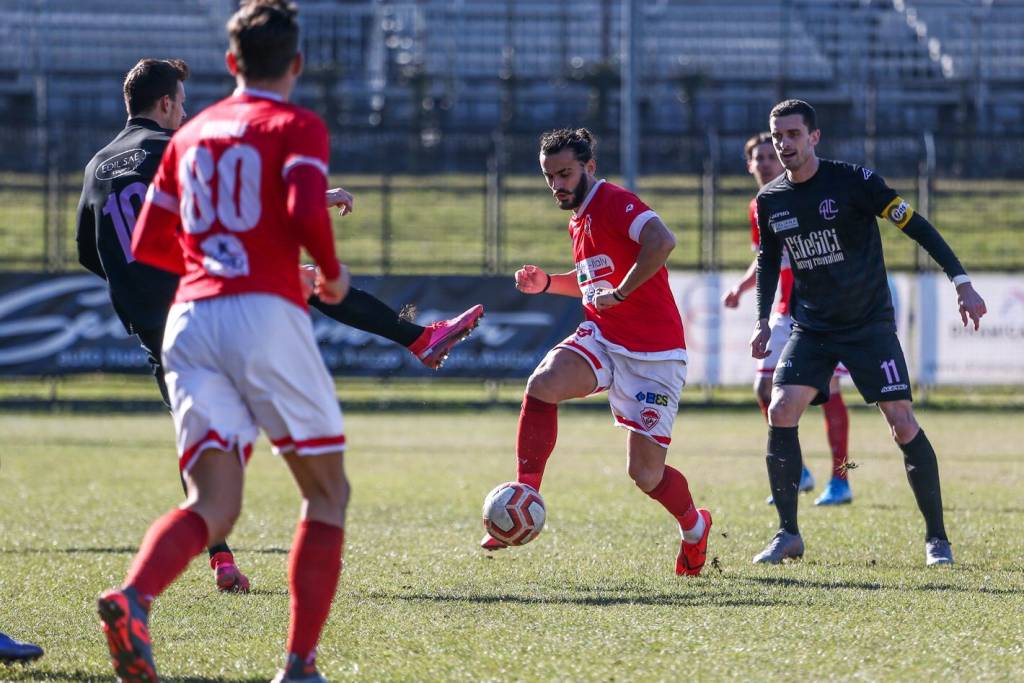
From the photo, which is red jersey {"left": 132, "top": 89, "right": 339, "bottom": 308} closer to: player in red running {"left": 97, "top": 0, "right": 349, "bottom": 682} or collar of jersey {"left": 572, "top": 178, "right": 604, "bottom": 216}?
player in red running {"left": 97, "top": 0, "right": 349, "bottom": 682}

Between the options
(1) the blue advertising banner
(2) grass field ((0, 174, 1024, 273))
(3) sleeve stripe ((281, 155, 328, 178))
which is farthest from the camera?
(2) grass field ((0, 174, 1024, 273))

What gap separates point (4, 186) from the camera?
2288 centimetres

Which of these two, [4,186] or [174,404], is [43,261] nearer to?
[4,186]

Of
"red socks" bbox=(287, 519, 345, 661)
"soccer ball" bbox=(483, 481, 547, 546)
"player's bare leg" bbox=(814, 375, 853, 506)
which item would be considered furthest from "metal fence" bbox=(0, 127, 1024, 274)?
"red socks" bbox=(287, 519, 345, 661)

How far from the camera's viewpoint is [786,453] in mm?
7320

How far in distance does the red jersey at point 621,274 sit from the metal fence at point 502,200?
12.8 meters

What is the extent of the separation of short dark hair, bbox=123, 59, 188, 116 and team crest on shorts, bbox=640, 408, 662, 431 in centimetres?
268

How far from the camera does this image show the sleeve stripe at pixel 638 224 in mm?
6625

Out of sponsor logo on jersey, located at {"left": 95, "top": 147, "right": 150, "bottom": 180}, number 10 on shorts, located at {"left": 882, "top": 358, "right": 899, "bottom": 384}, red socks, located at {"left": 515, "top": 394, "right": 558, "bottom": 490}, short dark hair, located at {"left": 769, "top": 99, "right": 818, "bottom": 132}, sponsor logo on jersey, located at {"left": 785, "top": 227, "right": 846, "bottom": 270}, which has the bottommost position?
red socks, located at {"left": 515, "top": 394, "right": 558, "bottom": 490}

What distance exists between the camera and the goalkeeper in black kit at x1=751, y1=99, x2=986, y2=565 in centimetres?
706

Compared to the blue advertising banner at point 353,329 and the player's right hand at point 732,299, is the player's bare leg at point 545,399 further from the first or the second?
the blue advertising banner at point 353,329

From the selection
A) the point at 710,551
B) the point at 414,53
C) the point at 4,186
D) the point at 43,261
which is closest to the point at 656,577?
the point at 710,551

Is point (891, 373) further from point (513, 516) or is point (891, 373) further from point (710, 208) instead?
point (710, 208)

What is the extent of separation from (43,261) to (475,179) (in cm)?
691
